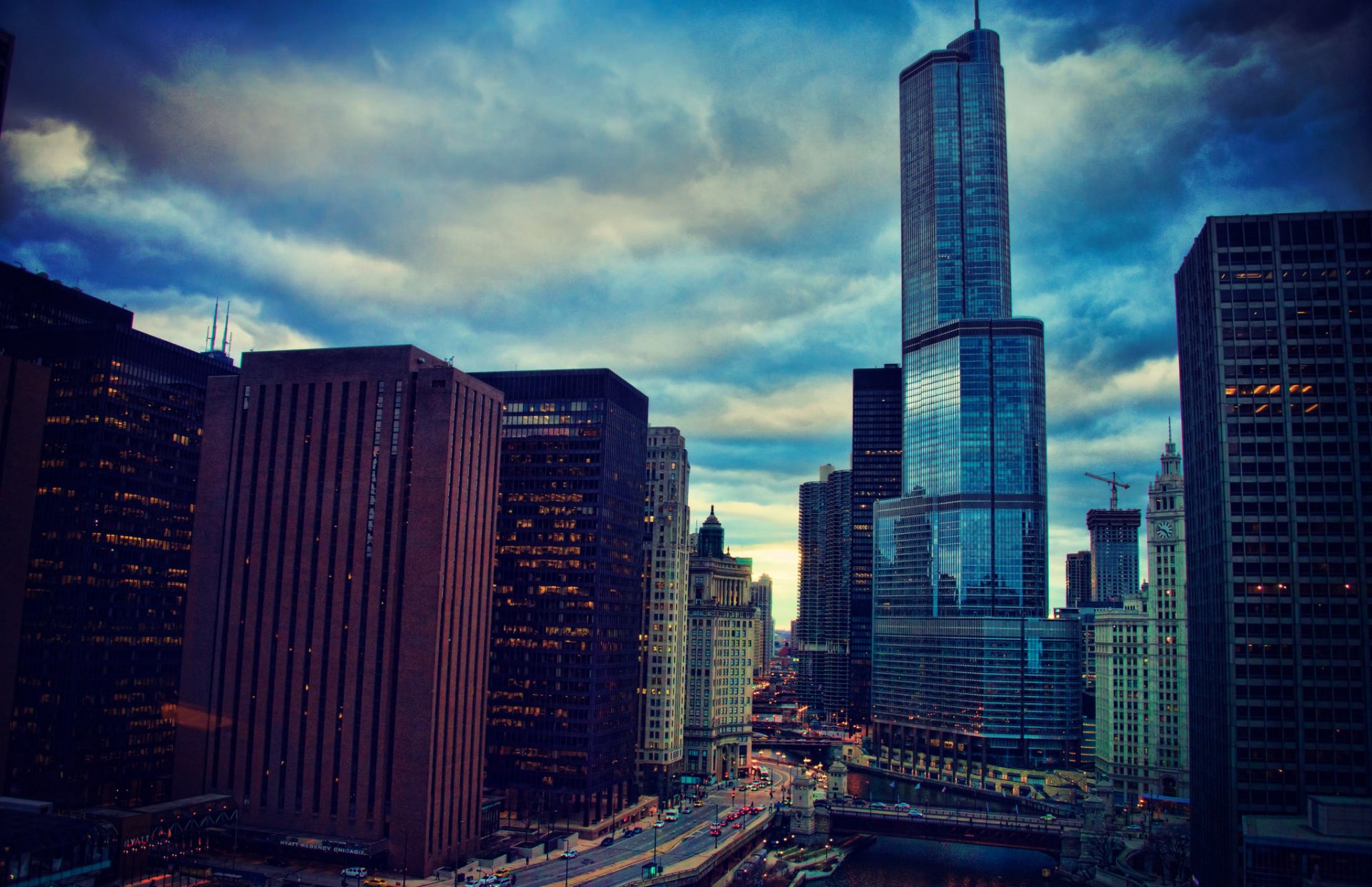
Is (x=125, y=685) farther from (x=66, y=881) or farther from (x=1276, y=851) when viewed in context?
(x=1276, y=851)

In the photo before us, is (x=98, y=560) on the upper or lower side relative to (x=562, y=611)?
upper

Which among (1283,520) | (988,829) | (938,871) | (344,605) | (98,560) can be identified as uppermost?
(1283,520)

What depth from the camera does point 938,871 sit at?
183625 mm

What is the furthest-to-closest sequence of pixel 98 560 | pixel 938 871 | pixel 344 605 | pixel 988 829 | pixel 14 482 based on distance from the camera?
pixel 988 829
pixel 938 871
pixel 98 560
pixel 344 605
pixel 14 482

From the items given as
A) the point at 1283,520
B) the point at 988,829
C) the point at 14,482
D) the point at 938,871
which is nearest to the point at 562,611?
the point at 938,871

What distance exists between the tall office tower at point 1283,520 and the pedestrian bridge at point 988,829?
230 feet

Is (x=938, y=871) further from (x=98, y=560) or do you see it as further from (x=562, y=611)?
(x=98, y=560)

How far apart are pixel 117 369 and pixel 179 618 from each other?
51306 mm

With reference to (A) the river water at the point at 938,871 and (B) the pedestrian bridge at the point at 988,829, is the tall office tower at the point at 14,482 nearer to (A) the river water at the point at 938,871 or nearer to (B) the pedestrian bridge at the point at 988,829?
(A) the river water at the point at 938,871

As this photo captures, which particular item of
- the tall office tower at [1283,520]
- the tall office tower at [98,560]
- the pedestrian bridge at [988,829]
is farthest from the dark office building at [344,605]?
the tall office tower at [1283,520]

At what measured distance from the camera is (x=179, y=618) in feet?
633

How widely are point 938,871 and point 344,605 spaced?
403 ft

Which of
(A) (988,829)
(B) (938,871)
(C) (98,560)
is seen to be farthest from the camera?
(A) (988,829)

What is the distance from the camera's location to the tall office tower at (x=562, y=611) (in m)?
183
